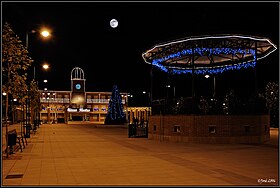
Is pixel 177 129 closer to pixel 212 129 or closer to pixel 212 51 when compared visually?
pixel 212 129

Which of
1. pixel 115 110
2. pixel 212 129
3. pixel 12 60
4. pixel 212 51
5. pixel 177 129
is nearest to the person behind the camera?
pixel 12 60

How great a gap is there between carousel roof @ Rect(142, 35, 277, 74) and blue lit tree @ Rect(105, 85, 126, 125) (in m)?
23.4

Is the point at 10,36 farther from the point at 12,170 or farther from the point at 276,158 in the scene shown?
the point at 276,158

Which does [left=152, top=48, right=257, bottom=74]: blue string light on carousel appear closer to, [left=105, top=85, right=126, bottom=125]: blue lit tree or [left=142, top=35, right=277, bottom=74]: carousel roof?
[left=142, top=35, right=277, bottom=74]: carousel roof

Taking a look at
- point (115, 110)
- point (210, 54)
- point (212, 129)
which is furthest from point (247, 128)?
point (115, 110)

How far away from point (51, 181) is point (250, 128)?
14.2 m

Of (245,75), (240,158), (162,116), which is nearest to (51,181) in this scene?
(240,158)

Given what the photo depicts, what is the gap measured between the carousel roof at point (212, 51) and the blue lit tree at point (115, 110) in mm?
23423

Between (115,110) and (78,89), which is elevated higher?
(78,89)

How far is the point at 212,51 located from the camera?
23109mm

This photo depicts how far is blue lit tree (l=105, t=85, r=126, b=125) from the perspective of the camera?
52875 mm

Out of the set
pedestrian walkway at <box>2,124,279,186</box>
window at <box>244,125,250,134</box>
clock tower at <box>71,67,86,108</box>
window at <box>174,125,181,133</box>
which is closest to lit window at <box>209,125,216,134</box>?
window at <box>244,125,250,134</box>

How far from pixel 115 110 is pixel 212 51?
3218cm

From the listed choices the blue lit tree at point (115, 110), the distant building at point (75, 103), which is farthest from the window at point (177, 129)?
the distant building at point (75, 103)
